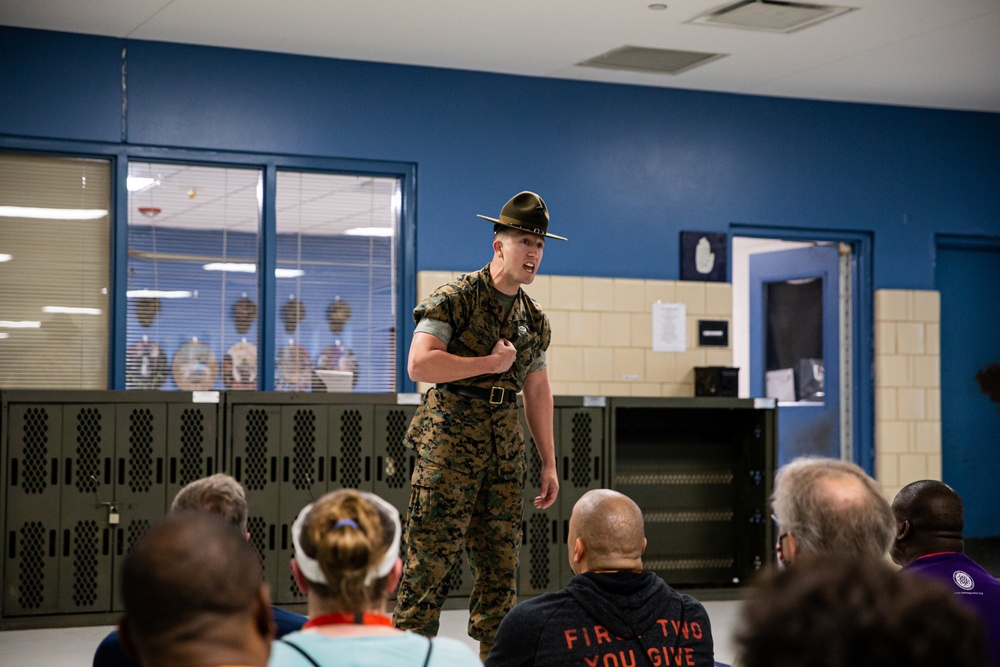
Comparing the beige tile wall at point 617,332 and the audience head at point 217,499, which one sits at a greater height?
the beige tile wall at point 617,332

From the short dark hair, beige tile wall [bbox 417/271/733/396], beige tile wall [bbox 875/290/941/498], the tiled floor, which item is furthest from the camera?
beige tile wall [bbox 875/290/941/498]

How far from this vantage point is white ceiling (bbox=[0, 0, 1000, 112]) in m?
6.38

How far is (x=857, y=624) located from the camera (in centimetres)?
96

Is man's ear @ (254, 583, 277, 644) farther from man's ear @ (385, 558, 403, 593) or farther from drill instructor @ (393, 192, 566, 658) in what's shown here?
drill instructor @ (393, 192, 566, 658)

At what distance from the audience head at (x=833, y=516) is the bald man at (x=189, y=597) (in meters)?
1.07

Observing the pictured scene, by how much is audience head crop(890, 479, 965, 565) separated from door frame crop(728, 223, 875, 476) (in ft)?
19.1

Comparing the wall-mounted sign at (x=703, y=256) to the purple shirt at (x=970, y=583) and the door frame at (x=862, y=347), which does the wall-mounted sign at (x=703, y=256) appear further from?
the purple shirt at (x=970, y=583)

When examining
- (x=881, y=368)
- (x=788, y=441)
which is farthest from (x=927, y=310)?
(x=788, y=441)

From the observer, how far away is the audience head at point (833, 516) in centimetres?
208

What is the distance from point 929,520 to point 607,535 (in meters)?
0.82

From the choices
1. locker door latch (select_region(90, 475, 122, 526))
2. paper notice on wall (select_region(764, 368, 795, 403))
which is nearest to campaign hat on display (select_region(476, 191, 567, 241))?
locker door latch (select_region(90, 475, 122, 526))

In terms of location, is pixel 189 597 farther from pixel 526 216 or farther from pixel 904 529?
pixel 526 216

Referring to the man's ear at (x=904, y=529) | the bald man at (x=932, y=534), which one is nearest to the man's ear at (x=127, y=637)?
the bald man at (x=932, y=534)

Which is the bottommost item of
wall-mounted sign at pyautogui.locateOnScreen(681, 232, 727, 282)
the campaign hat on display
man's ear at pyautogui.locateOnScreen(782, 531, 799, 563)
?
man's ear at pyautogui.locateOnScreen(782, 531, 799, 563)
